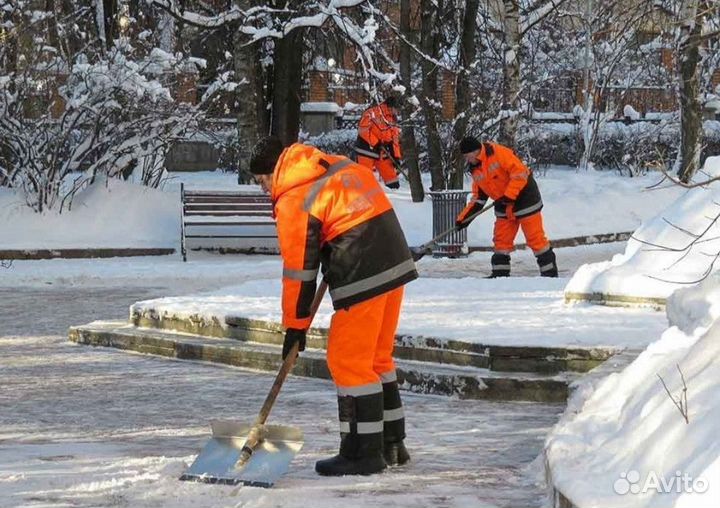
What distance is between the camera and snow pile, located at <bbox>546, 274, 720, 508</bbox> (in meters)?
4.59

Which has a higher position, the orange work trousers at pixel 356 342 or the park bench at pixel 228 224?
the orange work trousers at pixel 356 342

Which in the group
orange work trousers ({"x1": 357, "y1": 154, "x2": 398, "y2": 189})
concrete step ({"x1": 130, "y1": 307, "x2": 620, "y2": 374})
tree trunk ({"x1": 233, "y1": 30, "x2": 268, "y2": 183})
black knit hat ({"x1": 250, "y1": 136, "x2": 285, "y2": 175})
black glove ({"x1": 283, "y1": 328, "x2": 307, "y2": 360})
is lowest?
concrete step ({"x1": 130, "y1": 307, "x2": 620, "y2": 374})

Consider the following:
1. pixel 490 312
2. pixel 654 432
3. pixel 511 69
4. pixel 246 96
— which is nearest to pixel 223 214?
pixel 246 96

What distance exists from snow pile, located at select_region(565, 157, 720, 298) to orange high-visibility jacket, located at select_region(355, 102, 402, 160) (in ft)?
22.7

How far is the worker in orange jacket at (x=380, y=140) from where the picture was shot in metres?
18.5

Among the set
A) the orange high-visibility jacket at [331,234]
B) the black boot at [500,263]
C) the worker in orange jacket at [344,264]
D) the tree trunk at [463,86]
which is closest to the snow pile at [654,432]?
the worker in orange jacket at [344,264]

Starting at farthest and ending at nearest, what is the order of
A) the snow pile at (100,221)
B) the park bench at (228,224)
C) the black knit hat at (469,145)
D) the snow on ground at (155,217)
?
1. the park bench at (228,224)
2. the snow on ground at (155,217)
3. the snow pile at (100,221)
4. the black knit hat at (469,145)

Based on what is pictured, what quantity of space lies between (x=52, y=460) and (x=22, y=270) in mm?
9980

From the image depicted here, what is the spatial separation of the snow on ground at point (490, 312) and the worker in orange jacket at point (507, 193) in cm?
86

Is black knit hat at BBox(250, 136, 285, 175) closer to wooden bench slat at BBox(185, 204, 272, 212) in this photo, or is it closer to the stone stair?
the stone stair

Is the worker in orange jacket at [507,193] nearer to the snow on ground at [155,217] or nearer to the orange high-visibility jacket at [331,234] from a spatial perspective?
the snow on ground at [155,217]

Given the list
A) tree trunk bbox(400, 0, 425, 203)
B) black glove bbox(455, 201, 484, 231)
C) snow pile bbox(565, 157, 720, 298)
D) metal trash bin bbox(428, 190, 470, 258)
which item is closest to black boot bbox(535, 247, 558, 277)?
black glove bbox(455, 201, 484, 231)

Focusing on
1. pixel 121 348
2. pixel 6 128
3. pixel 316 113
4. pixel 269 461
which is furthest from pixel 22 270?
pixel 316 113

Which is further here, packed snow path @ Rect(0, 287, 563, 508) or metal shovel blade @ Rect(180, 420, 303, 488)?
metal shovel blade @ Rect(180, 420, 303, 488)
